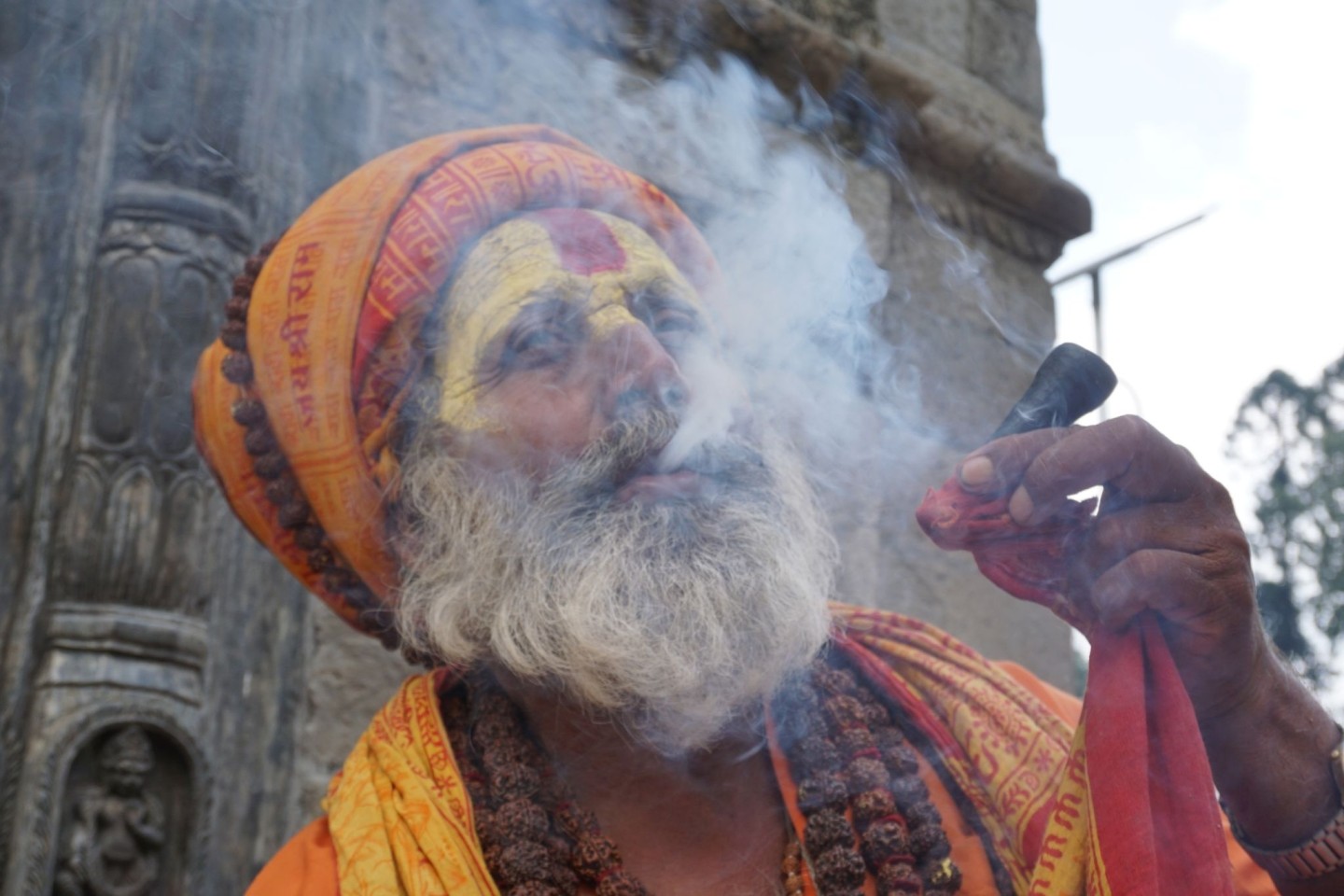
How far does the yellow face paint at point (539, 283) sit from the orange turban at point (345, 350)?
54 mm

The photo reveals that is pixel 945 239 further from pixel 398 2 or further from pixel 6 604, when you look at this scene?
pixel 6 604

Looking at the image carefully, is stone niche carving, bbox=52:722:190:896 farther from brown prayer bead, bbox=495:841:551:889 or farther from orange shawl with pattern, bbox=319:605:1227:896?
brown prayer bead, bbox=495:841:551:889

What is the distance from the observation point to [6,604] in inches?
103

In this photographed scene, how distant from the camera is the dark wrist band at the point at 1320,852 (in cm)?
158

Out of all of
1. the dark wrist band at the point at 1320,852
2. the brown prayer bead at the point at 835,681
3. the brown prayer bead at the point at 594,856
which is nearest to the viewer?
the dark wrist band at the point at 1320,852

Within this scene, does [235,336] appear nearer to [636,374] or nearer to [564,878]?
[636,374]

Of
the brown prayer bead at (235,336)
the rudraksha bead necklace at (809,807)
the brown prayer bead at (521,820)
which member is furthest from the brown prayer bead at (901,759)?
the brown prayer bead at (235,336)

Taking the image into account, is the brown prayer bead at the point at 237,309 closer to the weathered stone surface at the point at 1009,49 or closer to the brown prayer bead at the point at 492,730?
the brown prayer bead at the point at 492,730

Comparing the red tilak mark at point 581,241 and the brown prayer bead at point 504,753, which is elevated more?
the red tilak mark at point 581,241

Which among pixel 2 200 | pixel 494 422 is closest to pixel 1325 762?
pixel 494 422

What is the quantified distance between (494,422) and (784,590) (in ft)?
1.95

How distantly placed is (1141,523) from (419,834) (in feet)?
3.73

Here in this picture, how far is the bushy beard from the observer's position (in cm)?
208

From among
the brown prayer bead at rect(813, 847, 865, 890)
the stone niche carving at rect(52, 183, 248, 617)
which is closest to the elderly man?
the brown prayer bead at rect(813, 847, 865, 890)
